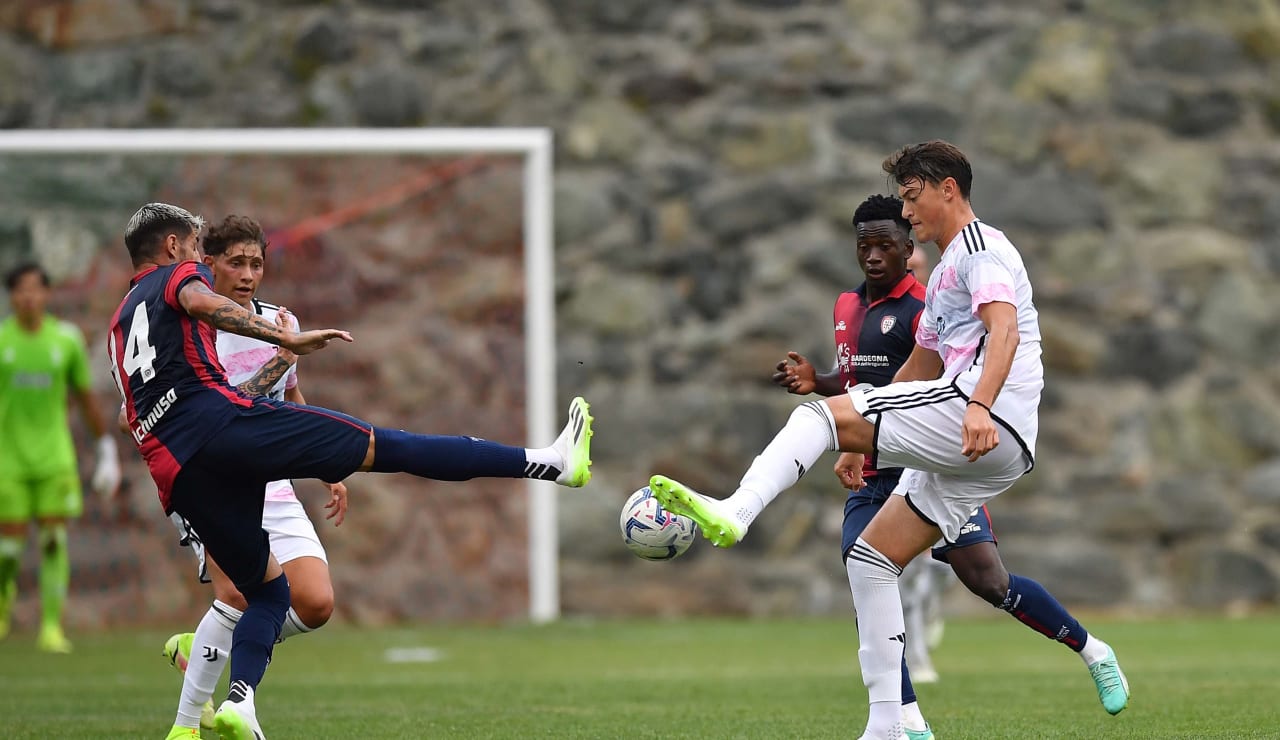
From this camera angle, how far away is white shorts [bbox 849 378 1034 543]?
4.99 meters

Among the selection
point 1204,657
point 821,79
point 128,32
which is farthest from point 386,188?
point 1204,657

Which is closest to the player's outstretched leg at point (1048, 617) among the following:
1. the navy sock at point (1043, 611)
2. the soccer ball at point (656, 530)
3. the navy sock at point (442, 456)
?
the navy sock at point (1043, 611)

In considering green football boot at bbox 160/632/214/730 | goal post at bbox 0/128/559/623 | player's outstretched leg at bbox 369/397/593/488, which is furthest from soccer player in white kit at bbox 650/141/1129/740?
goal post at bbox 0/128/559/623

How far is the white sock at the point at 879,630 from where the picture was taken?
511cm

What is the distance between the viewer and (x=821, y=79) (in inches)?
525

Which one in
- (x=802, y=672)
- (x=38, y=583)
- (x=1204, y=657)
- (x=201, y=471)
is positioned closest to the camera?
(x=201, y=471)

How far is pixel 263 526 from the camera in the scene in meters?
6.14

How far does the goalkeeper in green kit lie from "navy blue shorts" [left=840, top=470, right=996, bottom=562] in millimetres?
6443

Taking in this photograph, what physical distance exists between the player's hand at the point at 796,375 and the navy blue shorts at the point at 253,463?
1.33m

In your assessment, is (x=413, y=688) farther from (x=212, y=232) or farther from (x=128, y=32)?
(x=128, y=32)

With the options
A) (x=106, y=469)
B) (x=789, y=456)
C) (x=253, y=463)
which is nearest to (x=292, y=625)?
(x=253, y=463)

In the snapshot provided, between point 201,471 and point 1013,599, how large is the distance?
9.06 ft

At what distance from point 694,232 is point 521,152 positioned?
147 cm

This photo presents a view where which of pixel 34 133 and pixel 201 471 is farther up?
pixel 34 133
